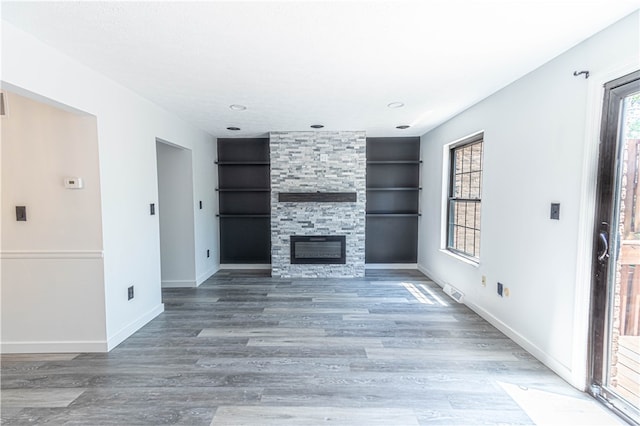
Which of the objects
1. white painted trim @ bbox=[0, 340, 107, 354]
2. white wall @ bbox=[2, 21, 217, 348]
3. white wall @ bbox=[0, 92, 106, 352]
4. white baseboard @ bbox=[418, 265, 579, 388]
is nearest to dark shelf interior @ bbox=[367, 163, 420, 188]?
white baseboard @ bbox=[418, 265, 579, 388]

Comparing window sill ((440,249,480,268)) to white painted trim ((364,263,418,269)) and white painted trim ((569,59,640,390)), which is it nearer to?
white painted trim ((364,263,418,269))

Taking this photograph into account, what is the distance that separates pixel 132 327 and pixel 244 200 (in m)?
2.65

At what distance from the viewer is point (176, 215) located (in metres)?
4.01

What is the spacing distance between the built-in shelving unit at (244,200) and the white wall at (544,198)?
325 cm

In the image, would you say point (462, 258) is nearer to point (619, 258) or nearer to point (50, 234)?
point (619, 258)

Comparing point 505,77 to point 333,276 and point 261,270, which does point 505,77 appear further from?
Answer: point 261,270

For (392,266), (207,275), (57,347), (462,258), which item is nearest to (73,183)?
(57,347)

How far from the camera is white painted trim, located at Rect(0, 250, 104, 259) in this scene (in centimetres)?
230

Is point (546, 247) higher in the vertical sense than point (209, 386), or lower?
higher

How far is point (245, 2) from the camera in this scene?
144cm

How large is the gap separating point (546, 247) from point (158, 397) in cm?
297

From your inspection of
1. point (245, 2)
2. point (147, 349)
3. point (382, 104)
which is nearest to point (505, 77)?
point (382, 104)

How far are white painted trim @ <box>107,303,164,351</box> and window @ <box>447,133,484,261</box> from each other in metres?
3.69

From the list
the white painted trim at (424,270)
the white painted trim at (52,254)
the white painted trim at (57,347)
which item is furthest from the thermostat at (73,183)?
the white painted trim at (424,270)
